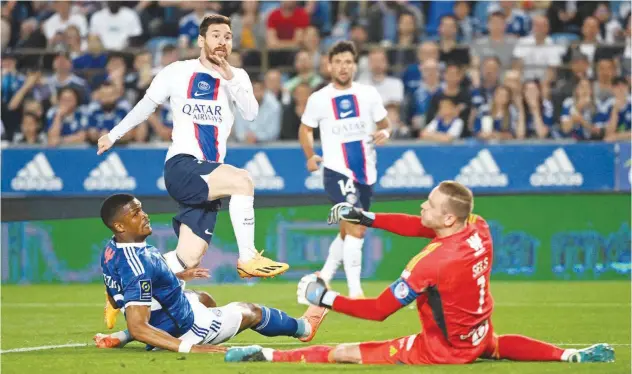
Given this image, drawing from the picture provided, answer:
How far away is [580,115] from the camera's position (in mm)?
16562

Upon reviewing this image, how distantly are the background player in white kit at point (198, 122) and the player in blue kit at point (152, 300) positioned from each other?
98 centimetres

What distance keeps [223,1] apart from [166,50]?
1.89 metres

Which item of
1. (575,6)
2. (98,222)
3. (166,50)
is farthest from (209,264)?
(575,6)

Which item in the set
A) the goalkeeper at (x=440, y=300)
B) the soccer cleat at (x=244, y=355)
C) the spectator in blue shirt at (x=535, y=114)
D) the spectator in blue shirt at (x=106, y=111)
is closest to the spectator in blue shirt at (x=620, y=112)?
the spectator in blue shirt at (x=535, y=114)

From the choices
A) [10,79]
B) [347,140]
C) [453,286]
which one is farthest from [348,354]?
[10,79]

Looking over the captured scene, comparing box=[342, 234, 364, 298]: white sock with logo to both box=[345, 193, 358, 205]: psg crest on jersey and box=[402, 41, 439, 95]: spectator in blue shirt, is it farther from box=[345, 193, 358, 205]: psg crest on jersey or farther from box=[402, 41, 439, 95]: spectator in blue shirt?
box=[402, 41, 439, 95]: spectator in blue shirt

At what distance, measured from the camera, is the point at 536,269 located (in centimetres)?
1625

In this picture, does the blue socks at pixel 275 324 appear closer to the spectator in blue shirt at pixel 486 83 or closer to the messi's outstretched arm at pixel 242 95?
the messi's outstretched arm at pixel 242 95

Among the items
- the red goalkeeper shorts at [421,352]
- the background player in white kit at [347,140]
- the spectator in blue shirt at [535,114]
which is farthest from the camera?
the spectator in blue shirt at [535,114]

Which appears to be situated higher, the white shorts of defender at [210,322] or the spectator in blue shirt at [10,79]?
the spectator in blue shirt at [10,79]

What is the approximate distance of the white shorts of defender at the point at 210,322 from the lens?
8.77 m

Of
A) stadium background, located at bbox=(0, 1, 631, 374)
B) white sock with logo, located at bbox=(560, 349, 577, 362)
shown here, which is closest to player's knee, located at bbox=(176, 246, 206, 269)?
stadium background, located at bbox=(0, 1, 631, 374)

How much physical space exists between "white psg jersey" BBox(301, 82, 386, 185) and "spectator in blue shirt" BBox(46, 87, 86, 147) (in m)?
4.86

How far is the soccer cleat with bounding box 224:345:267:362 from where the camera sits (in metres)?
8.11
